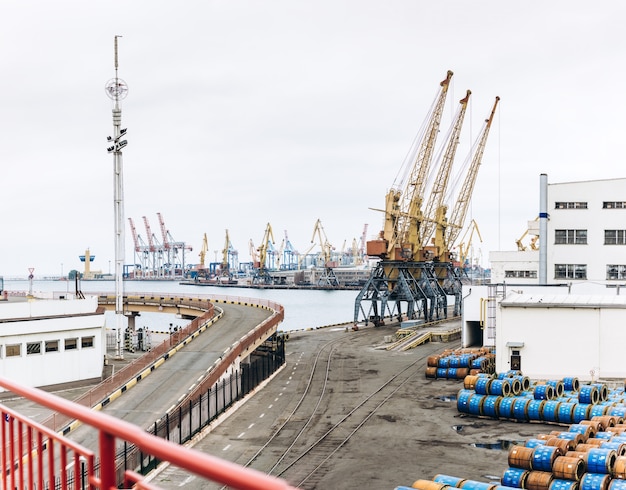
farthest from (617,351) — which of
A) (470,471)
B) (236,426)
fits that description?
(236,426)

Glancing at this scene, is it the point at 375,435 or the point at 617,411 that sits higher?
the point at 617,411

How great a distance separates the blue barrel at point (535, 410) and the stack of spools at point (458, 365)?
41.0 ft

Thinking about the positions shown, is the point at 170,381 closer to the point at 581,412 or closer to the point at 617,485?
the point at 581,412

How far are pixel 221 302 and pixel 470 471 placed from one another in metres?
56.3

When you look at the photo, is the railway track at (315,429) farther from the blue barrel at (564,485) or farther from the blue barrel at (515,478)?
the blue barrel at (564,485)

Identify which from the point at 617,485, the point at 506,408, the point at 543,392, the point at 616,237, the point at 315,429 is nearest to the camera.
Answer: the point at 617,485

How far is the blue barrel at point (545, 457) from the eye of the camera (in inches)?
1000

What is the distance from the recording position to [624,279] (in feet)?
235

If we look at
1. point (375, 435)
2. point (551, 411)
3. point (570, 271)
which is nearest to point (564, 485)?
point (375, 435)

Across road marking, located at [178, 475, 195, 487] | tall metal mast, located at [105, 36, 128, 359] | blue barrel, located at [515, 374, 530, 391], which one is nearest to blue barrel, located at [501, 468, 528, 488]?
road marking, located at [178, 475, 195, 487]

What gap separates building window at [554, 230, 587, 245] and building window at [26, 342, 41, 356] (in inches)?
2084

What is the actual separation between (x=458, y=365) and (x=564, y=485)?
28.0 meters

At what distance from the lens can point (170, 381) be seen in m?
41.0

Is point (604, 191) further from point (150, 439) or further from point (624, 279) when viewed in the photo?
point (150, 439)
